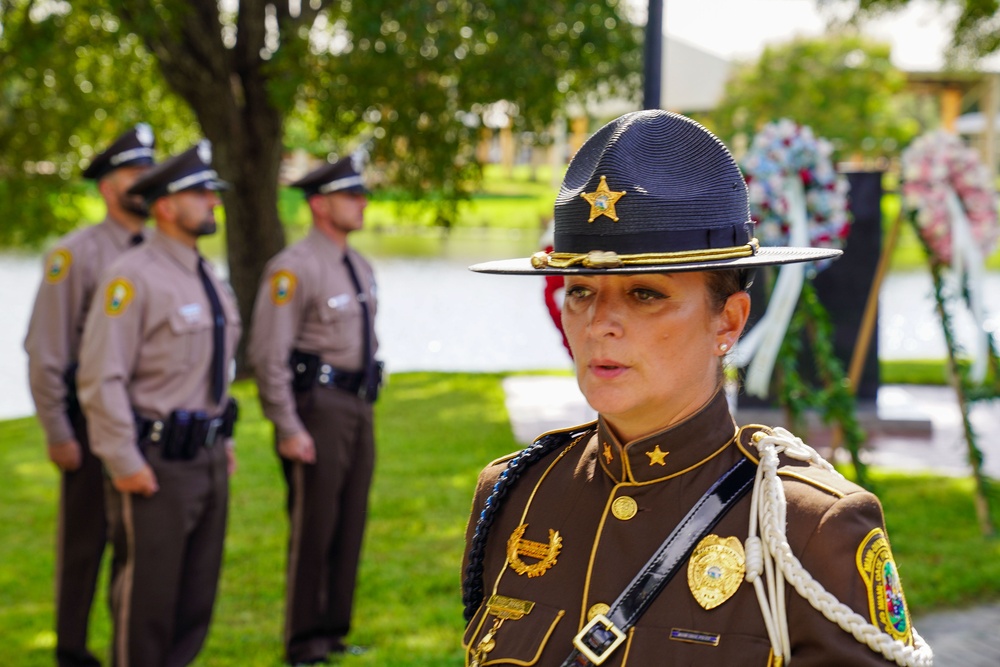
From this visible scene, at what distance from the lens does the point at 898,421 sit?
10656 millimetres

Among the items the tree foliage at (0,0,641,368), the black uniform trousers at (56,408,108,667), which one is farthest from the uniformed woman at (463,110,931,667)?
the tree foliage at (0,0,641,368)

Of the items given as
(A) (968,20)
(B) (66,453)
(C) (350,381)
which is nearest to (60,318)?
(B) (66,453)

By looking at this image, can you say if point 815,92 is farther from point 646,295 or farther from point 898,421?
point 646,295

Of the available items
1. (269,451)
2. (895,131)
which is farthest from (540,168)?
(269,451)

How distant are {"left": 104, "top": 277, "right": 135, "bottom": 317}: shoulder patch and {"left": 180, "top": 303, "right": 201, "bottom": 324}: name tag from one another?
0.73 feet

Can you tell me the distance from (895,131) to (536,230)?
40.1 ft

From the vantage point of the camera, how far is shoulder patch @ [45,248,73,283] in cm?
523

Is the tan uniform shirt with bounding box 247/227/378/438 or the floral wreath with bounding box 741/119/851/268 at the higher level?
the floral wreath with bounding box 741/119/851/268

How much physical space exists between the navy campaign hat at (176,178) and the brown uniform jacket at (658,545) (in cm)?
308

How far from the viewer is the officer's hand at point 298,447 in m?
5.30

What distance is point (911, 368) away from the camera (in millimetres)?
14602

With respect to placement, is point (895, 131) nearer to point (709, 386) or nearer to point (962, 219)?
point (962, 219)

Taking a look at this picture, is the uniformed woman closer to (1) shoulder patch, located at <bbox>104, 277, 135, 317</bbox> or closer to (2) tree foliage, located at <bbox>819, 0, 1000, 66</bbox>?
(1) shoulder patch, located at <bbox>104, 277, 135, 317</bbox>

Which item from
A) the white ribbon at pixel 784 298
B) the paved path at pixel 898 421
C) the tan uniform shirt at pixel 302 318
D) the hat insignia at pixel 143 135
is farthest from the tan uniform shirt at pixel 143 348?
the paved path at pixel 898 421
